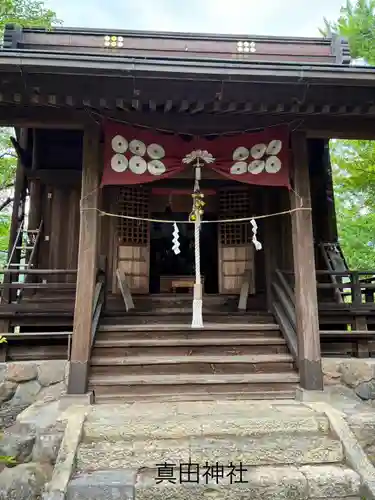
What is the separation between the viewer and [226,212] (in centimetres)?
766


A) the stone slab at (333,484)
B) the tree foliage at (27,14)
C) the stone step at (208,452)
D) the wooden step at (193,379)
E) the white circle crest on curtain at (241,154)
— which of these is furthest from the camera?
the tree foliage at (27,14)

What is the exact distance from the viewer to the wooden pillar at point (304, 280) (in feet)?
15.1

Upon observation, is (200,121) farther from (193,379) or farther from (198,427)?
(198,427)

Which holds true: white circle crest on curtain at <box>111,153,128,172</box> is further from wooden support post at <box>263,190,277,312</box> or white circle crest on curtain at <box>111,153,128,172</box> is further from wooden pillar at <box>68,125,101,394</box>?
wooden support post at <box>263,190,277,312</box>

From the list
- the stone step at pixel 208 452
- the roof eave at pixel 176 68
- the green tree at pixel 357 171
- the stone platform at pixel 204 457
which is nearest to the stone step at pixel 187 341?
the stone platform at pixel 204 457

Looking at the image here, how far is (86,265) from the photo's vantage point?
4.61 meters

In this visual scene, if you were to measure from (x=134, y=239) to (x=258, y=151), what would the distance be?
331 cm

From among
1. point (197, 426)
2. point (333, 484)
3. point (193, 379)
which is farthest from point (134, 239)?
point (333, 484)

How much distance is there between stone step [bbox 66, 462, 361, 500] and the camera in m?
3.13

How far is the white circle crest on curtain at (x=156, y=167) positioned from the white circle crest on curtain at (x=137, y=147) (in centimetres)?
18

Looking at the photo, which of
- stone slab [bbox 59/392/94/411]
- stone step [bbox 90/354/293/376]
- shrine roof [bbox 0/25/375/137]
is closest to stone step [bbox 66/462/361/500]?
stone slab [bbox 59/392/94/411]

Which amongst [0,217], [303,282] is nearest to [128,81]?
[303,282]

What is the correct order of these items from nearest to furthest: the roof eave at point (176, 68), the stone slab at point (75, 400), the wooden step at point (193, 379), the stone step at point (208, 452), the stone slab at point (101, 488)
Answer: the stone slab at point (101, 488) < the stone step at point (208, 452) < the roof eave at point (176, 68) < the stone slab at point (75, 400) < the wooden step at point (193, 379)

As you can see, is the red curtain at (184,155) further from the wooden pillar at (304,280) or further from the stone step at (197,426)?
the stone step at (197,426)
